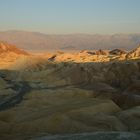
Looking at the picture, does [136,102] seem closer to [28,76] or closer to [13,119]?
[13,119]

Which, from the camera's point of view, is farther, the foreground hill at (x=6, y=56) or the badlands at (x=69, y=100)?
the foreground hill at (x=6, y=56)

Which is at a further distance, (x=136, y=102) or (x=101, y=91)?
(x=101, y=91)

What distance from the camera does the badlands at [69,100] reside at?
4475 centimetres

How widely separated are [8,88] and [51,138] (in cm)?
6005

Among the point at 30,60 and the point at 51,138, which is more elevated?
the point at 51,138

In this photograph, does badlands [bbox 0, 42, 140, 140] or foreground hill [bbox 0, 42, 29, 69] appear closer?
badlands [bbox 0, 42, 140, 140]

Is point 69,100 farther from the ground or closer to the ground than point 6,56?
farther from the ground

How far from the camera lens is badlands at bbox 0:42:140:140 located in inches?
1762

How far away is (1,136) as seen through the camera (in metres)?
42.0

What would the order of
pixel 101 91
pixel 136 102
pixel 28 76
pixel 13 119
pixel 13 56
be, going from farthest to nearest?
pixel 13 56 → pixel 28 76 → pixel 101 91 → pixel 136 102 → pixel 13 119

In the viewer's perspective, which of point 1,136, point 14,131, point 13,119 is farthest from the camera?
point 13,119

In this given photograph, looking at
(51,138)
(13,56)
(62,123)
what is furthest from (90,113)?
(13,56)

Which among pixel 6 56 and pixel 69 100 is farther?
pixel 6 56

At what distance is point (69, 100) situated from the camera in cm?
7144
